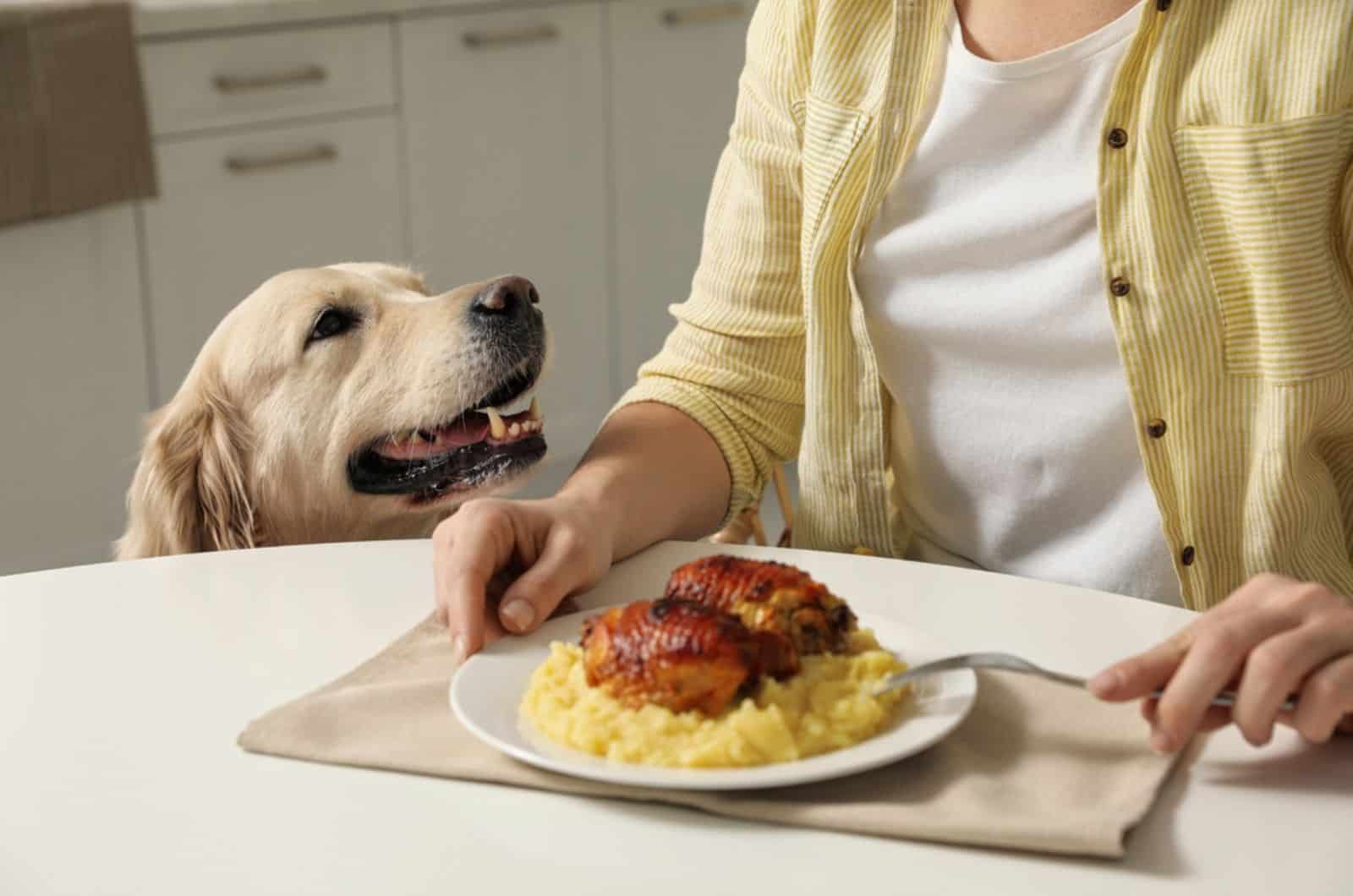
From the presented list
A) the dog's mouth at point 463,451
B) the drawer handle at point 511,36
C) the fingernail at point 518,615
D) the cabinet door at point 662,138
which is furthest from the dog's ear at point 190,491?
the cabinet door at point 662,138

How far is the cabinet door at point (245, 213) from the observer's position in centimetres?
295

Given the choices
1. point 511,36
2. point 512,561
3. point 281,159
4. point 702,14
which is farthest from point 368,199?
point 512,561

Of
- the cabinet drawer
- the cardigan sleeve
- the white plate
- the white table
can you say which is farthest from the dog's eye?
the cabinet drawer

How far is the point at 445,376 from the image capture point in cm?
158

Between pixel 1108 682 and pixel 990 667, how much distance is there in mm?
67

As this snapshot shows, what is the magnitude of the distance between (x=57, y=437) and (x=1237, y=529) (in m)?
2.28

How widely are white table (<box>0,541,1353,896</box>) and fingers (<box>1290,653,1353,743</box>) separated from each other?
0.08ft

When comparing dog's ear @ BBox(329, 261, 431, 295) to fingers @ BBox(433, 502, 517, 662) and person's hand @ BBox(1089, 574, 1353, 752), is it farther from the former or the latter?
person's hand @ BBox(1089, 574, 1353, 752)

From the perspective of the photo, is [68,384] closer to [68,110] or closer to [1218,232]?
[68,110]

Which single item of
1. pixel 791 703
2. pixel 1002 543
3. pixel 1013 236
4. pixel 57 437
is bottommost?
pixel 57 437

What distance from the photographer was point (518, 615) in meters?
0.91

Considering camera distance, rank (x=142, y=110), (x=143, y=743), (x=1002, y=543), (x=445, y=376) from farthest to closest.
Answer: (x=142, y=110)
(x=445, y=376)
(x=1002, y=543)
(x=143, y=743)

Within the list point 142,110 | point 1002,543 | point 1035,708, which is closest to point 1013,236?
point 1002,543

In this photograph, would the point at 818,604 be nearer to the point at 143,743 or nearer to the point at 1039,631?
the point at 1039,631
